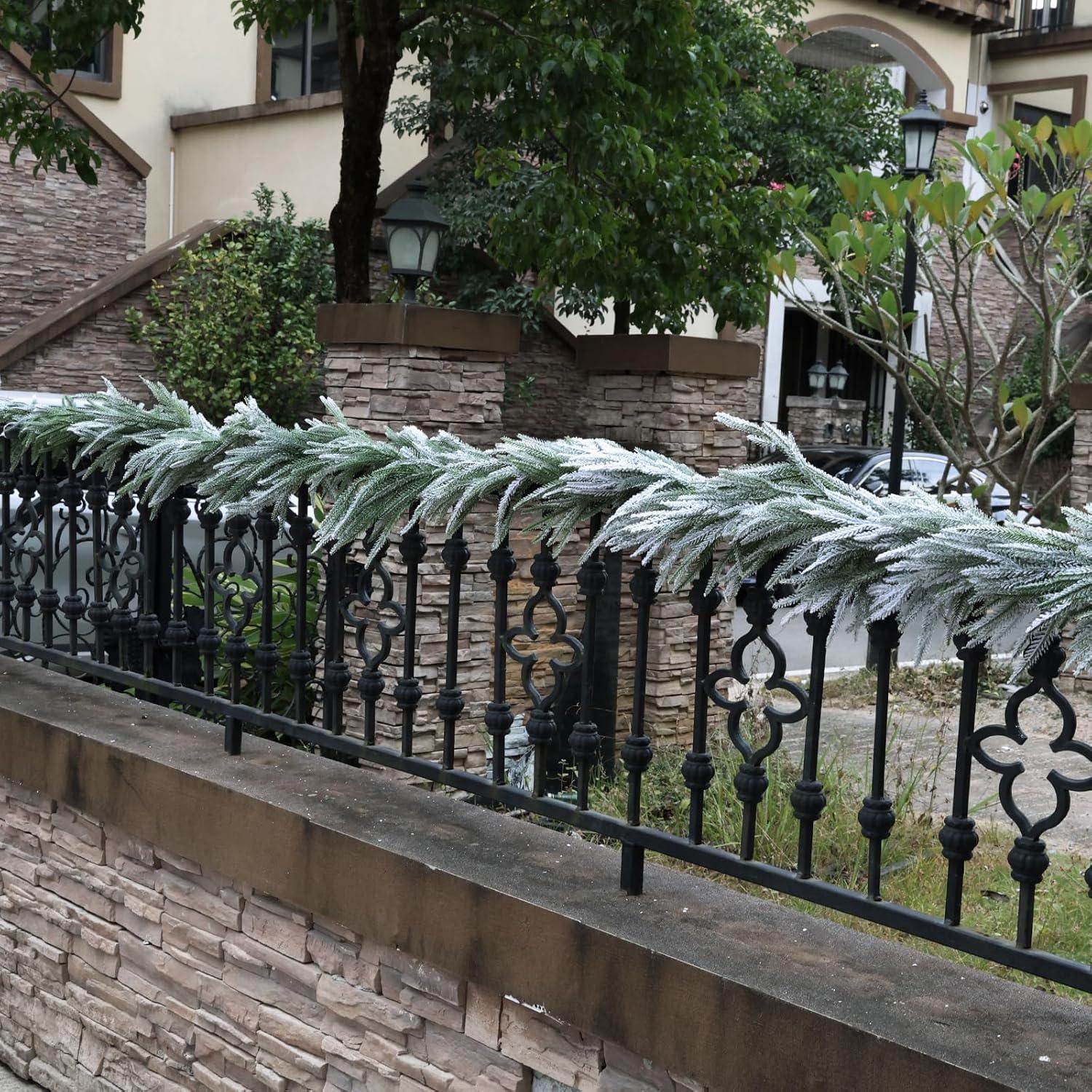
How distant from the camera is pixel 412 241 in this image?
352 inches

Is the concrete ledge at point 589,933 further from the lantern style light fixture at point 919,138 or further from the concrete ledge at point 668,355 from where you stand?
the lantern style light fixture at point 919,138

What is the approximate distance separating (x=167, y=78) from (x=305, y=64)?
7.04 ft

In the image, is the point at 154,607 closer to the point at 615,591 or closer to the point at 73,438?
the point at 73,438

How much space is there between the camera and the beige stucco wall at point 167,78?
21.4m

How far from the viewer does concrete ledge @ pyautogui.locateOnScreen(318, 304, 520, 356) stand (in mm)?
6953

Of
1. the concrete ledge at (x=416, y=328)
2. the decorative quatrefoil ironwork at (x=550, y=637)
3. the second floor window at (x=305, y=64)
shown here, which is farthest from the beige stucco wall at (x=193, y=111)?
the decorative quatrefoil ironwork at (x=550, y=637)

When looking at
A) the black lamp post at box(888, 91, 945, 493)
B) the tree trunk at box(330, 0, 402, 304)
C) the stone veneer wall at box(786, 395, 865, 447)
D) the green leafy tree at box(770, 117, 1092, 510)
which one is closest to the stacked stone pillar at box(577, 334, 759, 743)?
the green leafy tree at box(770, 117, 1092, 510)

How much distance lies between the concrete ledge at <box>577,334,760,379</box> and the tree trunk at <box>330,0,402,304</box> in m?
1.93

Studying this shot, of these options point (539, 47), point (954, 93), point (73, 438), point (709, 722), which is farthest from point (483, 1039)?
point (954, 93)

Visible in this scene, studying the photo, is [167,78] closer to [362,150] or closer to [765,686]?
[362,150]

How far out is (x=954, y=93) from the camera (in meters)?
28.1

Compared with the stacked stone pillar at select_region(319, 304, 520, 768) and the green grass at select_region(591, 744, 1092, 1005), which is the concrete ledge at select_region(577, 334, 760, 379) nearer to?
the stacked stone pillar at select_region(319, 304, 520, 768)

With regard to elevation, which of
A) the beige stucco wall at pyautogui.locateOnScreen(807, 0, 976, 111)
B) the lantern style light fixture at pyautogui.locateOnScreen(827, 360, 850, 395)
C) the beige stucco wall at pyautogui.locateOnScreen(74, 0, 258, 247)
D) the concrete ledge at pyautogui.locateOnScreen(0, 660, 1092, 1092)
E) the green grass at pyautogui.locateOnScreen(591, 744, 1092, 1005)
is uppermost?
the beige stucco wall at pyautogui.locateOnScreen(807, 0, 976, 111)

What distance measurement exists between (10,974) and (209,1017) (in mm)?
1170
